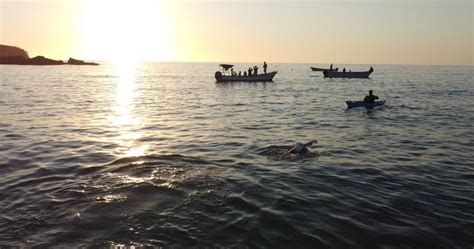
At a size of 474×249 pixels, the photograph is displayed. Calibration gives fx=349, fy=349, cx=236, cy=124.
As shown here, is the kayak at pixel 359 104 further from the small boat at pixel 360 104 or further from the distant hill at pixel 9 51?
the distant hill at pixel 9 51

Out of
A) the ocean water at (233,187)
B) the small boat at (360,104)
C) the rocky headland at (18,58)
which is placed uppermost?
the rocky headland at (18,58)

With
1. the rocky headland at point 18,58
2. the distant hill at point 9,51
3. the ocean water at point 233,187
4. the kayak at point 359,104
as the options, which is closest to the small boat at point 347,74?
the kayak at point 359,104


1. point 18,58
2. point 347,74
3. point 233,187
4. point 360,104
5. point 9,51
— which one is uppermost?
point 9,51

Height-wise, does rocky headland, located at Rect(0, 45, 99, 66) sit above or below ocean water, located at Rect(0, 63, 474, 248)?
above

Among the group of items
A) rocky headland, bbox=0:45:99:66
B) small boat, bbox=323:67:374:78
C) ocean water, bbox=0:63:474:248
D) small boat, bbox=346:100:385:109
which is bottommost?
ocean water, bbox=0:63:474:248

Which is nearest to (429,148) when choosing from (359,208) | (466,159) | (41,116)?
(466,159)

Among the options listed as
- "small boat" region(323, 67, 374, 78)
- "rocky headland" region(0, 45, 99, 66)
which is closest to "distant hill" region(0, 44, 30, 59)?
"rocky headland" region(0, 45, 99, 66)

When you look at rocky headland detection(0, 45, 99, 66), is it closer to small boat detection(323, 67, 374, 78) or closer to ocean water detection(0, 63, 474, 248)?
small boat detection(323, 67, 374, 78)

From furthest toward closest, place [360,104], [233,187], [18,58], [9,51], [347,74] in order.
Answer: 1. [9,51]
2. [18,58]
3. [347,74]
4. [360,104]
5. [233,187]

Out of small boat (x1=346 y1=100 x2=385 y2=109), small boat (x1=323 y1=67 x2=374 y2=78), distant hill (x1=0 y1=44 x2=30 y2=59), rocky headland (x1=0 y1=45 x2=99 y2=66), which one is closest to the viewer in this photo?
small boat (x1=346 y1=100 x2=385 y2=109)

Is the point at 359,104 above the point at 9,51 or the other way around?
the other way around

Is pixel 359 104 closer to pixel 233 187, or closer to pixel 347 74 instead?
pixel 233 187

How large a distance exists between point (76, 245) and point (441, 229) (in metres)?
8.49

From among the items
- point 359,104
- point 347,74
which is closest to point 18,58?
point 347,74
